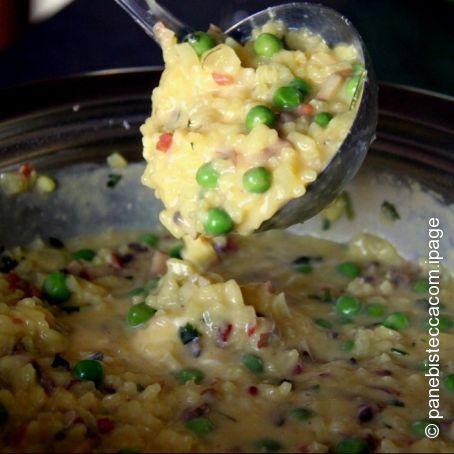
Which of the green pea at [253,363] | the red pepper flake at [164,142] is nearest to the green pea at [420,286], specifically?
the green pea at [253,363]

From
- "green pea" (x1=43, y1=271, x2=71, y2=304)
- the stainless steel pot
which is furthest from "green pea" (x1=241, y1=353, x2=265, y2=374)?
the stainless steel pot

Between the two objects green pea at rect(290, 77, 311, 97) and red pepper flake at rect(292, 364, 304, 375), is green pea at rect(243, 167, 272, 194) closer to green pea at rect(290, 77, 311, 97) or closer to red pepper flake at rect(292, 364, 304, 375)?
green pea at rect(290, 77, 311, 97)

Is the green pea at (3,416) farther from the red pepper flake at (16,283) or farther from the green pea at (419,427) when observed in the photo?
the green pea at (419,427)

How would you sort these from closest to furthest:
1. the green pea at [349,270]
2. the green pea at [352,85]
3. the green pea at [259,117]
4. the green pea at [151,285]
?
the green pea at [259,117] < the green pea at [352,85] < the green pea at [151,285] < the green pea at [349,270]

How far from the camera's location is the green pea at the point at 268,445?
297cm

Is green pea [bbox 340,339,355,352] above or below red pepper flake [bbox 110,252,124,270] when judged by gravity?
above

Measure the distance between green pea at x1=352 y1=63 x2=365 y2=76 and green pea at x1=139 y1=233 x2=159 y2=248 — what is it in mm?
1448

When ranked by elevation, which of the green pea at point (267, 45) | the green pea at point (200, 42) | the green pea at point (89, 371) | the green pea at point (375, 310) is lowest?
the green pea at point (375, 310)

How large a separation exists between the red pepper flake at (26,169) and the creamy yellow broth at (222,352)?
1.15 ft

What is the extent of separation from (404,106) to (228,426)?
2.02 meters

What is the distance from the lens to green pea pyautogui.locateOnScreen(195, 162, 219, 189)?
3148 millimetres

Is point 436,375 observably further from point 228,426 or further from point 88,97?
point 88,97

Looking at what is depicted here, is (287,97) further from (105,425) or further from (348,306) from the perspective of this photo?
(105,425)

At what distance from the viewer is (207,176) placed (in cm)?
315
